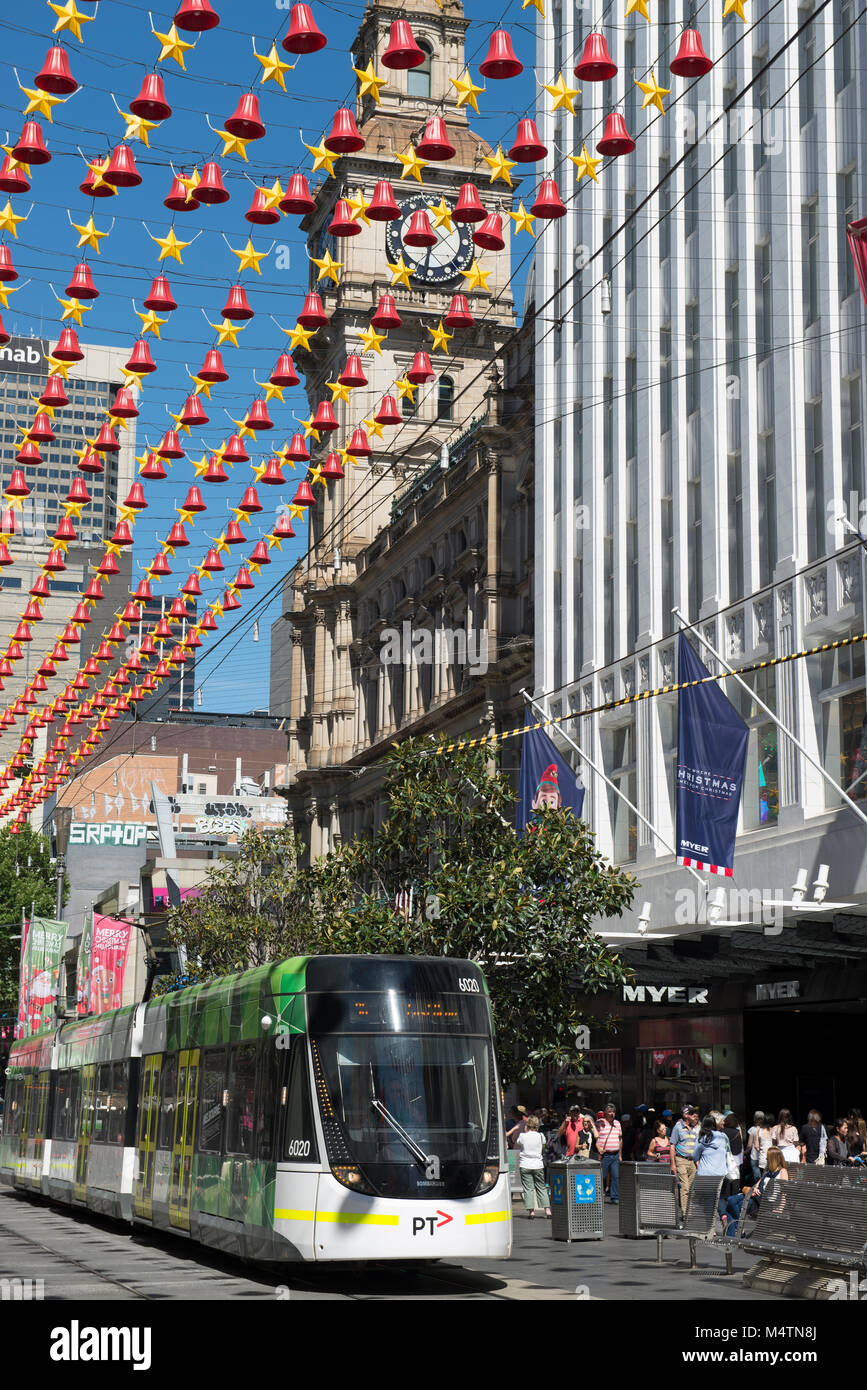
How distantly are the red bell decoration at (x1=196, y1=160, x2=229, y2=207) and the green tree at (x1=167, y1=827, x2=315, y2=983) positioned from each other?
3188 cm

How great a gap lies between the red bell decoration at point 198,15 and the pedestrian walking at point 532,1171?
1986 centimetres

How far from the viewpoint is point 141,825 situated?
104 meters

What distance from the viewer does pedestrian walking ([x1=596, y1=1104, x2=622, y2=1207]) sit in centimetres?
3011

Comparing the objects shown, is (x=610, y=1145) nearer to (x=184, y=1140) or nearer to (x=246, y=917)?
(x=184, y=1140)

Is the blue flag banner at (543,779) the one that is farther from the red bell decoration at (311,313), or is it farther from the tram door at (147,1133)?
the red bell decoration at (311,313)

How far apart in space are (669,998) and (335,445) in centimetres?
3870

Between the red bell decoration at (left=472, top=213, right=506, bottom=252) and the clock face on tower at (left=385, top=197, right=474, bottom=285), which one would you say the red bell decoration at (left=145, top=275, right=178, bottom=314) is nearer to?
the red bell decoration at (left=472, top=213, right=506, bottom=252)

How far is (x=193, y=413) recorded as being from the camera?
69.8ft

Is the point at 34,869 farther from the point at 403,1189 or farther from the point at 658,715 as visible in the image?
the point at 403,1189

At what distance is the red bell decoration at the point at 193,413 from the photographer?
2123 cm

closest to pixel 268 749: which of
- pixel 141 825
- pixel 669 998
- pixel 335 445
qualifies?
pixel 141 825

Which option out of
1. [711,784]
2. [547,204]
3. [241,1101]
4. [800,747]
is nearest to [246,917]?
[711,784]

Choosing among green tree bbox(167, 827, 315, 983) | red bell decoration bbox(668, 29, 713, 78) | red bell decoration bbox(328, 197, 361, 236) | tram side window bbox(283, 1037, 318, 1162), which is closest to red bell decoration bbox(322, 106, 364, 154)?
red bell decoration bbox(328, 197, 361, 236)
